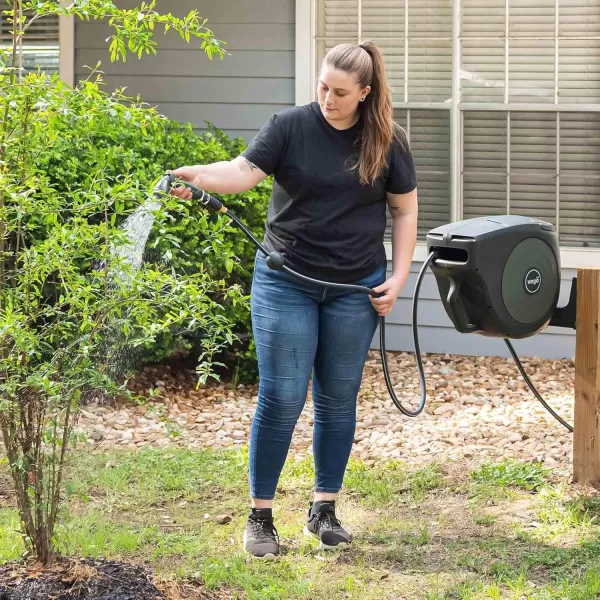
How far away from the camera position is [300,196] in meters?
3.06

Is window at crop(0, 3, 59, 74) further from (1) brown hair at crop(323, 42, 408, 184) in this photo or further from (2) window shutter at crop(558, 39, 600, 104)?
(1) brown hair at crop(323, 42, 408, 184)

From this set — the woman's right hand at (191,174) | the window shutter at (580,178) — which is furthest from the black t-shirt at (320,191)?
the window shutter at (580,178)

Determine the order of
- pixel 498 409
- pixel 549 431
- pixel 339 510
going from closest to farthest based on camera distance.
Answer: pixel 339 510, pixel 549 431, pixel 498 409

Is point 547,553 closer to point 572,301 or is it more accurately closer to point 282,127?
point 572,301

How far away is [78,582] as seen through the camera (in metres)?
2.64

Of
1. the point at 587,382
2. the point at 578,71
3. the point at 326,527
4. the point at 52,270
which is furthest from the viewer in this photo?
the point at 578,71

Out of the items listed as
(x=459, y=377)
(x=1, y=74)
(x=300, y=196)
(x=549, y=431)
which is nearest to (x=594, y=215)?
(x=459, y=377)

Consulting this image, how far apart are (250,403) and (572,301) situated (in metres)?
2.16

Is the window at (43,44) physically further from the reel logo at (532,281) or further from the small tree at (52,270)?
the reel logo at (532,281)

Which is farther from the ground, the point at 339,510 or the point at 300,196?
the point at 300,196

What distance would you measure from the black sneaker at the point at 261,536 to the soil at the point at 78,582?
1.38 feet

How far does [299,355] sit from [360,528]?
0.79 m

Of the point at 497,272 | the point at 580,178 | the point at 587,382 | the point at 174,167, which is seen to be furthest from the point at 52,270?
the point at 580,178

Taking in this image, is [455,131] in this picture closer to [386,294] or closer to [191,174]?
[386,294]
